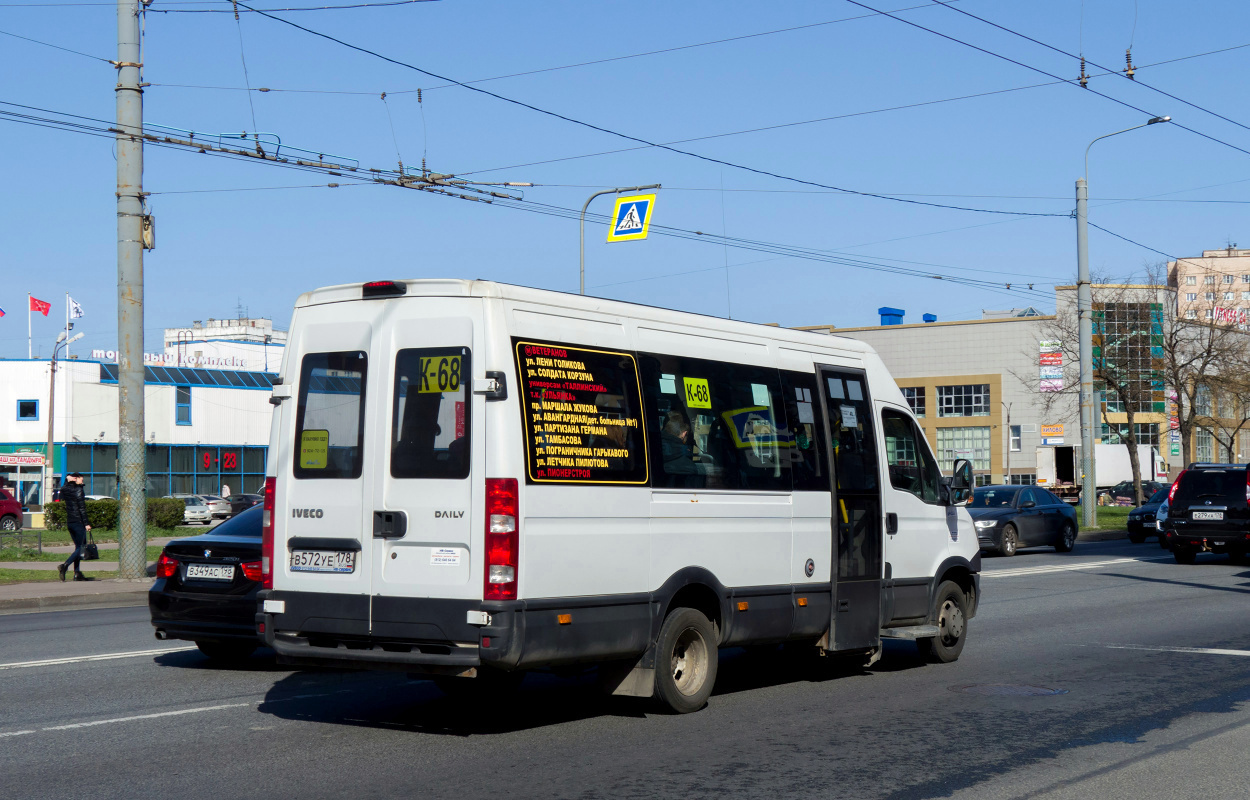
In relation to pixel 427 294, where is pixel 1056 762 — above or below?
below

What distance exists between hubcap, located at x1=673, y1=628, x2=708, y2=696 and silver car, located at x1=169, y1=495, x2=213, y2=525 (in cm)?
4720

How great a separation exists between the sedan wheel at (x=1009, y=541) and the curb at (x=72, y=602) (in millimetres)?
17725

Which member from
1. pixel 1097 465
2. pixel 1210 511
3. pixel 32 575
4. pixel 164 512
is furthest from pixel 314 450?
pixel 1097 465

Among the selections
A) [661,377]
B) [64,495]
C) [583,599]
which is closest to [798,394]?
[661,377]

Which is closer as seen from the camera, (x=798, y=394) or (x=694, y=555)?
(x=694, y=555)

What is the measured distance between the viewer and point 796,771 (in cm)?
683

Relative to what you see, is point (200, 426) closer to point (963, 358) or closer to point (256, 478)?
point (256, 478)

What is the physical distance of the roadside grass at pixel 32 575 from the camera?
21.1 meters

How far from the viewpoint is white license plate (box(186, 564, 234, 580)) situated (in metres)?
10.6

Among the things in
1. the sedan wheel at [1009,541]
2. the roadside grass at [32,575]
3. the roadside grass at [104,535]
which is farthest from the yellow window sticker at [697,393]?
the roadside grass at [104,535]

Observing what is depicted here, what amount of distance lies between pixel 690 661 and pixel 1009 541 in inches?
836

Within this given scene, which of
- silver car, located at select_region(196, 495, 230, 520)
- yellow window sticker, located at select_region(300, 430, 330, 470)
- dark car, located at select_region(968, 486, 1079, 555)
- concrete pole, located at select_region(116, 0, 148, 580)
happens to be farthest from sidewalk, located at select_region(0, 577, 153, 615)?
silver car, located at select_region(196, 495, 230, 520)

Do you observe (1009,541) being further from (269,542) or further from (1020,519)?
(269,542)

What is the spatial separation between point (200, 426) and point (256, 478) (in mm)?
4890
